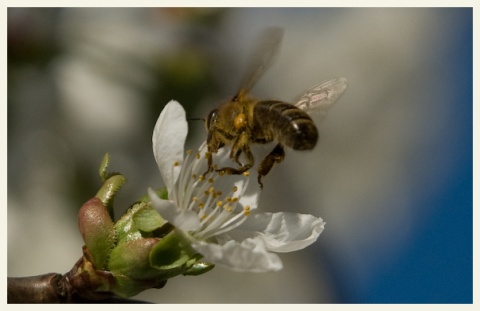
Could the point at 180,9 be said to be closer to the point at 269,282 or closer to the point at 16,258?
the point at 16,258

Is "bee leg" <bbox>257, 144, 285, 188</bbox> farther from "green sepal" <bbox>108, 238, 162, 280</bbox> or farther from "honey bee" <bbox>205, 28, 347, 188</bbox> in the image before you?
"green sepal" <bbox>108, 238, 162, 280</bbox>

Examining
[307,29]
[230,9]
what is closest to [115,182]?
[230,9]

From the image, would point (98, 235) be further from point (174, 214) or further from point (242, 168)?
point (242, 168)

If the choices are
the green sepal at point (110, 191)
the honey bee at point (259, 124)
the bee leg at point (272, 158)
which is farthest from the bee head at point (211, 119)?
the green sepal at point (110, 191)

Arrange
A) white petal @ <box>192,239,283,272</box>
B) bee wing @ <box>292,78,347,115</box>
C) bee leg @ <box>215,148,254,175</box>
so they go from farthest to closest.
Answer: bee wing @ <box>292,78,347,115</box> < bee leg @ <box>215,148,254,175</box> < white petal @ <box>192,239,283,272</box>

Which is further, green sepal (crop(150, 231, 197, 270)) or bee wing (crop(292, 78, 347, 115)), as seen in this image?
bee wing (crop(292, 78, 347, 115))

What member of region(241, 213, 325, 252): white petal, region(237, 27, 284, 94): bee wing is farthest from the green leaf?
region(237, 27, 284, 94): bee wing

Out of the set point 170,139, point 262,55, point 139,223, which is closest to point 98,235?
point 139,223
